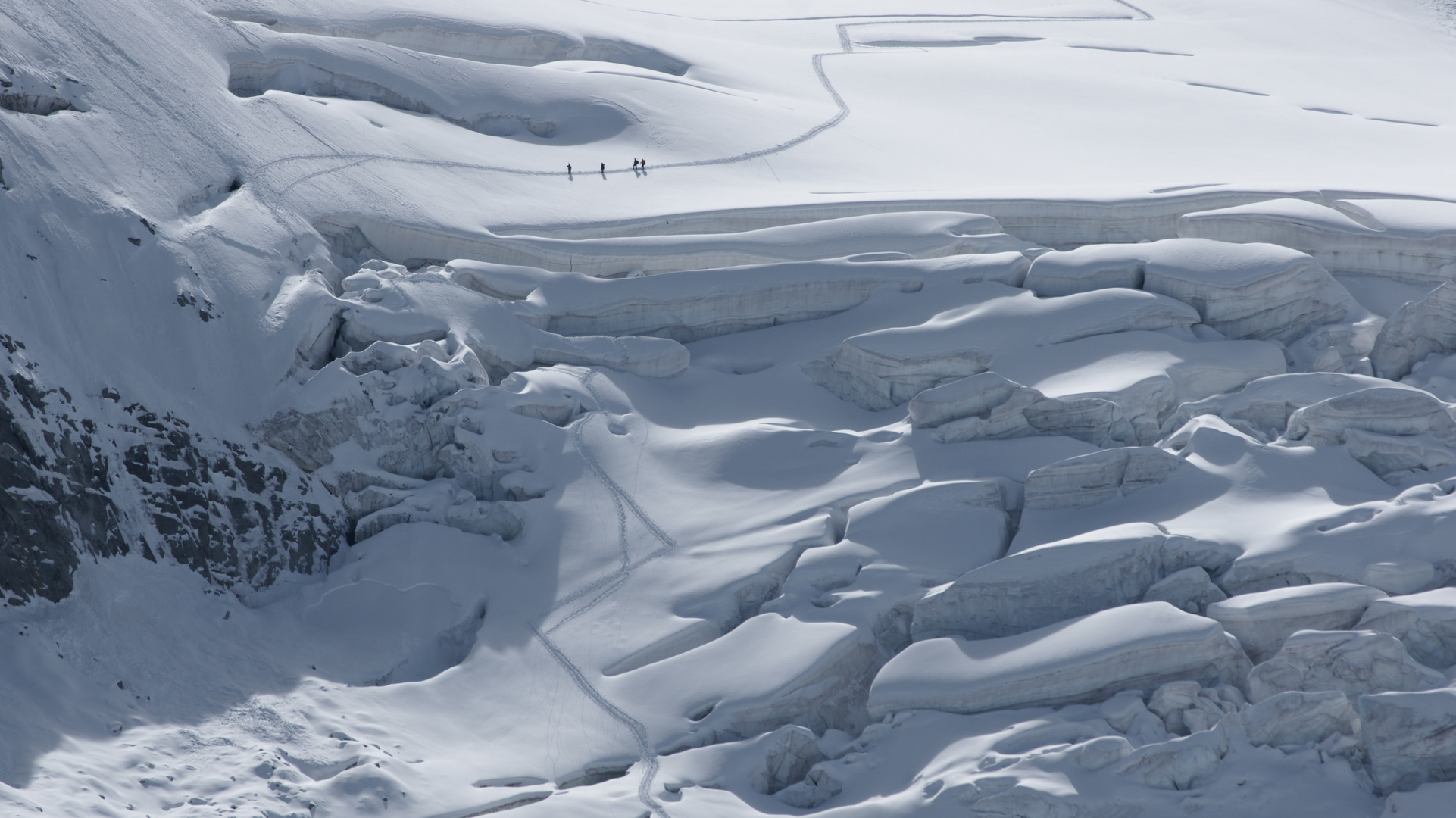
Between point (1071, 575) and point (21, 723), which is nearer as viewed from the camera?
point (21, 723)

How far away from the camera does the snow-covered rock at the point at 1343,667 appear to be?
19.6 metres

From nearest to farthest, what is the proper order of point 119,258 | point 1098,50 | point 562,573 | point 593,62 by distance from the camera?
point 562,573 → point 119,258 → point 593,62 → point 1098,50

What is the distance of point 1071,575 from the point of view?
21.9m

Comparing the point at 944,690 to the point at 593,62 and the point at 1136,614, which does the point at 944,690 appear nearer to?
the point at 1136,614

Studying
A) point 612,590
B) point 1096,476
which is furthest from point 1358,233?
point 612,590

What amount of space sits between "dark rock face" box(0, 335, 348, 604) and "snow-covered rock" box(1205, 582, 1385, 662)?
1651cm

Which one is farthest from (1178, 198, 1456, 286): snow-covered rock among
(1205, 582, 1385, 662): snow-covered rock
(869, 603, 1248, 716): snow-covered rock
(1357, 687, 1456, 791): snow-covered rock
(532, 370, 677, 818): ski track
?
(532, 370, 677, 818): ski track

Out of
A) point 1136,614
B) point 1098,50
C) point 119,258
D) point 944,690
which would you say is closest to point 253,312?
point 119,258

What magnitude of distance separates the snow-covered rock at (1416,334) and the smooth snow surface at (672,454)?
8 centimetres

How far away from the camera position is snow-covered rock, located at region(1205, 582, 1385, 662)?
20719mm

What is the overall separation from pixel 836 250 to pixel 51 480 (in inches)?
661

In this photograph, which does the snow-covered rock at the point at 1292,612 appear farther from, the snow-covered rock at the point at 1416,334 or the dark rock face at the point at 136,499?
the dark rock face at the point at 136,499

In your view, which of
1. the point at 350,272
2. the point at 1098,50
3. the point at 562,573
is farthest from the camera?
the point at 1098,50

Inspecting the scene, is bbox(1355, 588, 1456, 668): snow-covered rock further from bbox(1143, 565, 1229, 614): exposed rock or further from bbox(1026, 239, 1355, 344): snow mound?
bbox(1026, 239, 1355, 344): snow mound
